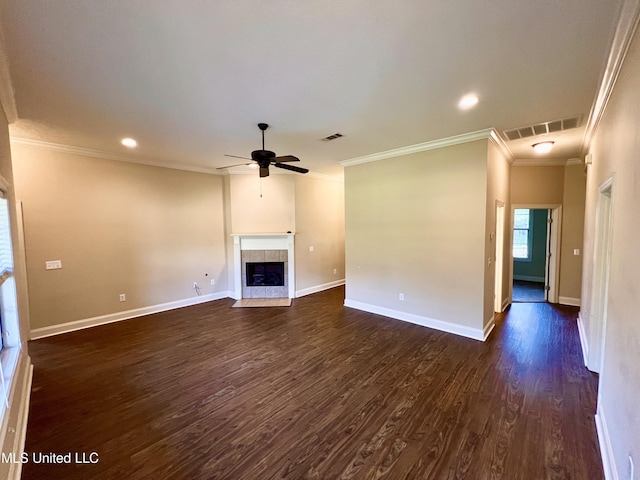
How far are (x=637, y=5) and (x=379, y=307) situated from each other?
4405 millimetres

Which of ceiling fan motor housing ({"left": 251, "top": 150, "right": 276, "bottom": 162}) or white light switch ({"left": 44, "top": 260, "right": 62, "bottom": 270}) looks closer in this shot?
ceiling fan motor housing ({"left": 251, "top": 150, "right": 276, "bottom": 162})

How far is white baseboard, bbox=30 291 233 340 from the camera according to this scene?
407 centimetres

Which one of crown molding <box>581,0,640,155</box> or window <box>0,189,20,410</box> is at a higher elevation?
crown molding <box>581,0,640,155</box>

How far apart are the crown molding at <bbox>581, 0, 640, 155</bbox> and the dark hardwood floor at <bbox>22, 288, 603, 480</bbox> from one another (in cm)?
285

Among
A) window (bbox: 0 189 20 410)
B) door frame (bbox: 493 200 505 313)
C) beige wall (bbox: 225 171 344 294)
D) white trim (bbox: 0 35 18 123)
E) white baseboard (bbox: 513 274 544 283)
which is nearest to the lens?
white trim (bbox: 0 35 18 123)

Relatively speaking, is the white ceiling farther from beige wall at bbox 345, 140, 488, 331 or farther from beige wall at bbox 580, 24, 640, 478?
beige wall at bbox 345, 140, 488, 331

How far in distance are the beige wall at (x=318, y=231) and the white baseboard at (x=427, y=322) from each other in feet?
4.82

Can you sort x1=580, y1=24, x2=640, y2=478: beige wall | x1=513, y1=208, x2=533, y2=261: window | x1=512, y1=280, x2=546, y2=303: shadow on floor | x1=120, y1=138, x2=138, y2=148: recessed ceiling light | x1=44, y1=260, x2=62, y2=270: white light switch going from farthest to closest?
x1=513, y1=208, x2=533, y2=261: window
x1=512, y1=280, x2=546, y2=303: shadow on floor
x1=44, y1=260, x2=62, y2=270: white light switch
x1=120, y1=138, x2=138, y2=148: recessed ceiling light
x1=580, y1=24, x2=640, y2=478: beige wall

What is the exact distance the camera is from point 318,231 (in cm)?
674

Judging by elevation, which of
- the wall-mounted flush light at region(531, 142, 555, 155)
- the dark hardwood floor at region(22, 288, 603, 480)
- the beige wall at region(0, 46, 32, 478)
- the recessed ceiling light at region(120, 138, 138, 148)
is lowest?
the dark hardwood floor at region(22, 288, 603, 480)

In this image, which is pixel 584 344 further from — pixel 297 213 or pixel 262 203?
pixel 262 203

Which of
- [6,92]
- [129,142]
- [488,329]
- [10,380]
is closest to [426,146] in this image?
[488,329]

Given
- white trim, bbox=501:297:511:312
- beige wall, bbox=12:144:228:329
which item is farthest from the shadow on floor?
beige wall, bbox=12:144:228:329

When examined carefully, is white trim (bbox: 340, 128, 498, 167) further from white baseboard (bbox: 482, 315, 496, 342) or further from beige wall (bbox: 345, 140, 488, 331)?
white baseboard (bbox: 482, 315, 496, 342)
